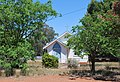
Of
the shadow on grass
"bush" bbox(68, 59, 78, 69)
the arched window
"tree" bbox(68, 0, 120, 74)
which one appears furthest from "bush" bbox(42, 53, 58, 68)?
the arched window

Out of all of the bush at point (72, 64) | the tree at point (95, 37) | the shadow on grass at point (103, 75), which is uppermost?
the tree at point (95, 37)

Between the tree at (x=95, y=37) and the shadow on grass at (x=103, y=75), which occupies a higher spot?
the tree at (x=95, y=37)

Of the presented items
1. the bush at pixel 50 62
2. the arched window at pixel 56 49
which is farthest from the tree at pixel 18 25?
the arched window at pixel 56 49

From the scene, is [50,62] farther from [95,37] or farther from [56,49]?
[56,49]

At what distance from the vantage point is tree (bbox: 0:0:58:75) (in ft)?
70.3

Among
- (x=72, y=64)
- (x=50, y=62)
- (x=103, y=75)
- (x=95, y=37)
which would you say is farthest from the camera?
(x=72, y=64)

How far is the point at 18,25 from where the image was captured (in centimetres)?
2267

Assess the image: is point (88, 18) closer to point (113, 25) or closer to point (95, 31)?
point (95, 31)

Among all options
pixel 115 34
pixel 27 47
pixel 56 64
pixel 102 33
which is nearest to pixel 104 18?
pixel 102 33

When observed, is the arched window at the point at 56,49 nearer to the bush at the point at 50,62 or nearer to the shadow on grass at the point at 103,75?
the bush at the point at 50,62

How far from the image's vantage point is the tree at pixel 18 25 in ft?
70.3

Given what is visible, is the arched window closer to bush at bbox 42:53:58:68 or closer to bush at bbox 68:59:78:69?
bush at bbox 68:59:78:69

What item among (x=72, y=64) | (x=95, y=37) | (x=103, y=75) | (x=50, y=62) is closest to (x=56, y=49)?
(x=72, y=64)

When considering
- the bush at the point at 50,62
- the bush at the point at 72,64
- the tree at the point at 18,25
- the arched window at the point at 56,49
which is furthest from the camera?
the arched window at the point at 56,49
